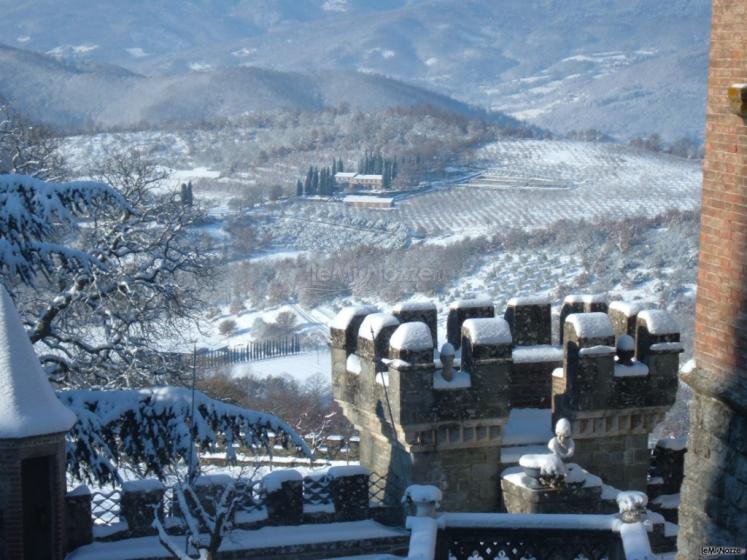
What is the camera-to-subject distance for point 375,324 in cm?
1127

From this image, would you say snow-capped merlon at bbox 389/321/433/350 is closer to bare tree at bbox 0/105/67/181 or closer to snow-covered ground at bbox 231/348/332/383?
bare tree at bbox 0/105/67/181

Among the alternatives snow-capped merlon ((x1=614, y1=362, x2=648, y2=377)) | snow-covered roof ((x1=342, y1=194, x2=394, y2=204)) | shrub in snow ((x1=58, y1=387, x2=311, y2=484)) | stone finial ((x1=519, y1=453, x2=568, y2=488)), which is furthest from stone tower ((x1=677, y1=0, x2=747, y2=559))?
snow-covered roof ((x1=342, y1=194, x2=394, y2=204))

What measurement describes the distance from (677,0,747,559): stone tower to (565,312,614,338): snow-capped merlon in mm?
4133

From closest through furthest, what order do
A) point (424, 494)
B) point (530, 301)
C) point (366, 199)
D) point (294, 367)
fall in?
point (424, 494) → point (530, 301) → point (294, 367) → point (366, 199)

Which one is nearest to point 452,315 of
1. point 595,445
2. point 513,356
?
point 513,356

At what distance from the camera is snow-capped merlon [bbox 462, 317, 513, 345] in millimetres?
11000

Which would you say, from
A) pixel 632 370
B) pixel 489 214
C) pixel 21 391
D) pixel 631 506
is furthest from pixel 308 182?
pixel 631 506

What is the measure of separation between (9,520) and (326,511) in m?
2.85

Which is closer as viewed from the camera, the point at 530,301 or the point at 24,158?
the point at 530,301

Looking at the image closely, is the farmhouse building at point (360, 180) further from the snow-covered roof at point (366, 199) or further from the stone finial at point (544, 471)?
the stone finial at point (544, 471)

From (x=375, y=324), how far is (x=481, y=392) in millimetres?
1141

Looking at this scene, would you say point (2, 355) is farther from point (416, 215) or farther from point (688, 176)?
point (688, 176)

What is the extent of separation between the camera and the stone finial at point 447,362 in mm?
10984

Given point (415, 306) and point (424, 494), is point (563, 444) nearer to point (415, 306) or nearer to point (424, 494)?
point (415, 306)
